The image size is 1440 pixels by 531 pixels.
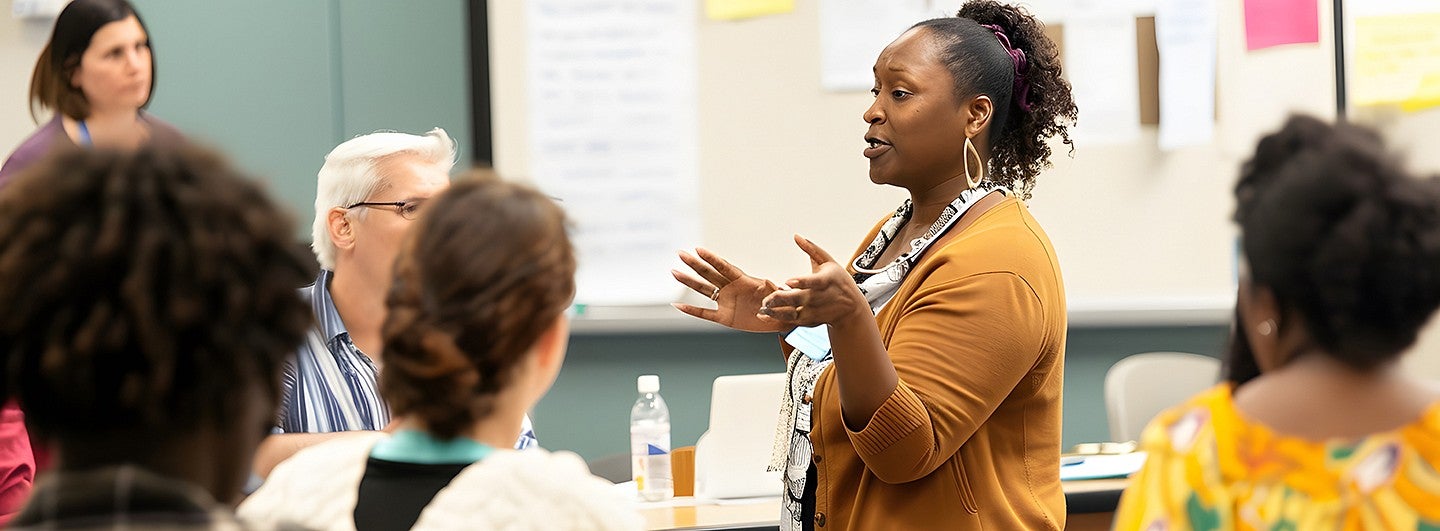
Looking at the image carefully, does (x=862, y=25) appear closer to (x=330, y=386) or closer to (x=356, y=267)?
(x=356, y=267)

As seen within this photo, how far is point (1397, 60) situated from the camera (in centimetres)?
365

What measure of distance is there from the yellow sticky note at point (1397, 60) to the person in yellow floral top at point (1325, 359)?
9.80 ft

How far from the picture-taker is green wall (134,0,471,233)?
354 centimetres

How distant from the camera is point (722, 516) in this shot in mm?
2488

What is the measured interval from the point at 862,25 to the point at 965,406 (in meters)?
1.94

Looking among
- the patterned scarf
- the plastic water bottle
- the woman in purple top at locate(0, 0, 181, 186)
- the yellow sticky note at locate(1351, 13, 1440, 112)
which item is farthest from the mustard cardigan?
the yellow sticky note at locate(1351, 13, 1440, 112)

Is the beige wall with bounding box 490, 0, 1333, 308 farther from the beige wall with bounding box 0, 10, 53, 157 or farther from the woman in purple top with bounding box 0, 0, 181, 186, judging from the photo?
the beige wall with bounding box 0, 10, 53, 157

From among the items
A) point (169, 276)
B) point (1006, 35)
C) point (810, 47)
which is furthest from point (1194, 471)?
point (810, 47)

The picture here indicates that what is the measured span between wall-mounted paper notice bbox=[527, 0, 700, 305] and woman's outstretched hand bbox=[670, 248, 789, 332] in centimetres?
163

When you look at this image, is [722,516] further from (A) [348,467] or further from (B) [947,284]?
(A) [348,467]

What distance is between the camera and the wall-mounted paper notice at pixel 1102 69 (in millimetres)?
3570

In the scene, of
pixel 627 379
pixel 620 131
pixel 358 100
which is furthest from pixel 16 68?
pixel 627 379

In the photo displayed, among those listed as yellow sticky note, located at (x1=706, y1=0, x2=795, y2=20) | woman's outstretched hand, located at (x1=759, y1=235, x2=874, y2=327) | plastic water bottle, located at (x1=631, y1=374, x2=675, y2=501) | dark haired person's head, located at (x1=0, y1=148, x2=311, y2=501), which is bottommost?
plastic water bottle, located at (x1=631, y1=374, x2=675, y2=501)

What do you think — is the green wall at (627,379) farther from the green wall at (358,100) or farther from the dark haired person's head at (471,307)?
the dark haired person's head at (471,307)
